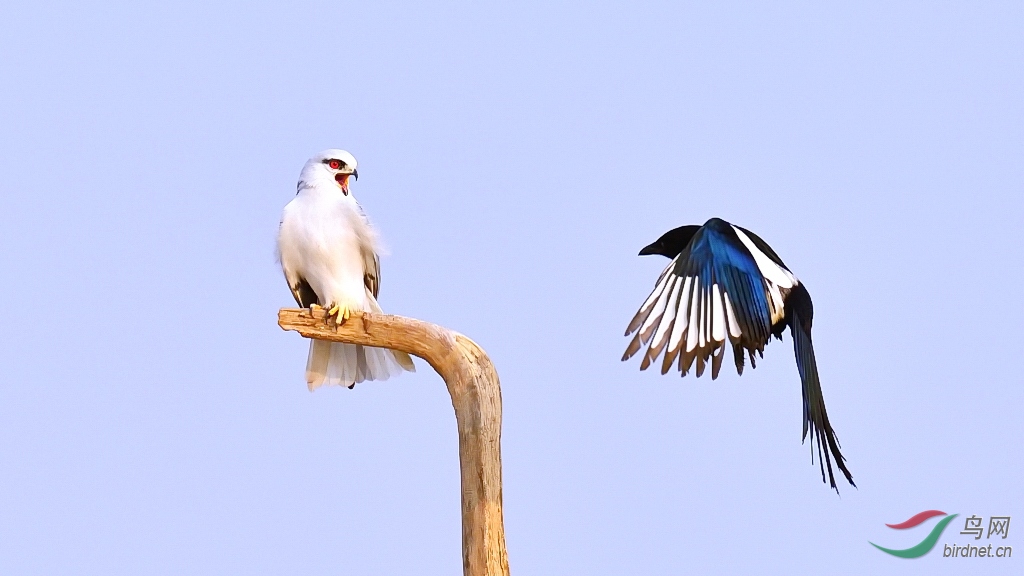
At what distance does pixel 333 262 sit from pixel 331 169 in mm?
602

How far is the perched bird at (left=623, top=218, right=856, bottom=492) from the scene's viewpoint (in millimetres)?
5168

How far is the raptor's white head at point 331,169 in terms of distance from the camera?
613 centimetres

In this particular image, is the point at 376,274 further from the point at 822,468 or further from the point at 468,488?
the point at 822,468

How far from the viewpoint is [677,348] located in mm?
5152

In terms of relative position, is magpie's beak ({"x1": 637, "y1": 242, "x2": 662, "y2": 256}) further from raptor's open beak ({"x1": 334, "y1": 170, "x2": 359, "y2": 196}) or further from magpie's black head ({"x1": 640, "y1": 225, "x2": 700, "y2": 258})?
raptor's open beak ({"x1": 334, "y1": 170, "x2": 359, "y2": 196})

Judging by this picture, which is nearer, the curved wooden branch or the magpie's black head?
the curved wooden branch

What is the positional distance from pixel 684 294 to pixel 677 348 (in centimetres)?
28

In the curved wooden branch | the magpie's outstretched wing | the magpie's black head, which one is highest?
the magpie's black head

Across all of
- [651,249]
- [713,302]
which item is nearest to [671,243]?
[651,249]

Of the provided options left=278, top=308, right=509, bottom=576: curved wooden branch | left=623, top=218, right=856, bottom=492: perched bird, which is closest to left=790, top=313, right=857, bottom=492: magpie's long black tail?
left=623, top=218, right=856, bottom=492: perched bird

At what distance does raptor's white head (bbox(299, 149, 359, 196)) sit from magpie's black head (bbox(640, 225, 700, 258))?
169 cm

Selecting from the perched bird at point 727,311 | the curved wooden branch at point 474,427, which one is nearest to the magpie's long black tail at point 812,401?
the perched bird at point 727,311

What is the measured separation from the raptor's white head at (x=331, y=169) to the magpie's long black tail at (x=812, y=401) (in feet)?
7.97

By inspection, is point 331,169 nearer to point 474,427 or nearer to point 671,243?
point 474,427
